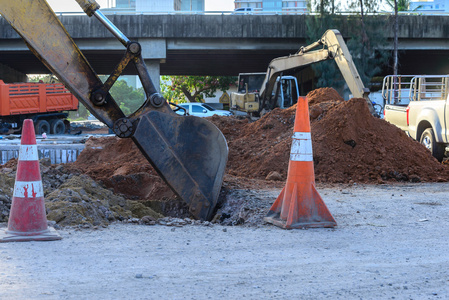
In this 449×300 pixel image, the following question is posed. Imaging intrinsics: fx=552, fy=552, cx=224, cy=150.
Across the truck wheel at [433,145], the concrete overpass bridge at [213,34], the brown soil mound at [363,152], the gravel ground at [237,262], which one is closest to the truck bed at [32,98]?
the concrete overpass bridge at [213,34]

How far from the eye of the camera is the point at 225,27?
32344 millimetres

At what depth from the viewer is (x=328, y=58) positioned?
17.2m

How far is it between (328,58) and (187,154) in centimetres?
1176

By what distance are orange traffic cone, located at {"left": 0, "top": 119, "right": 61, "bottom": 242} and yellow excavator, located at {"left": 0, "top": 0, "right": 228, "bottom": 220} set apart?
5.05 feet

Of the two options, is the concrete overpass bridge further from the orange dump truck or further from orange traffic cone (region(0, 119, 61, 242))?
orange traffic cone (region(0, 119, 61, 242))

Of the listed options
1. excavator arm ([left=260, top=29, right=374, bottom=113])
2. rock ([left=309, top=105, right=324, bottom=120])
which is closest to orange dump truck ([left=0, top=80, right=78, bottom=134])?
excavator arm ([left=260, top=29, right=374, bottom=113])

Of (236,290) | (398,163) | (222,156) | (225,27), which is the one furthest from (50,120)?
(236,290)

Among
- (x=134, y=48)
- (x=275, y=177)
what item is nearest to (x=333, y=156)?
(x=275, y=177)

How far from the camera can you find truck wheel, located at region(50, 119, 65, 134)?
91.9 feet

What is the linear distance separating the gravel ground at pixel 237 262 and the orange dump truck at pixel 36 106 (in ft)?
→ 70.2

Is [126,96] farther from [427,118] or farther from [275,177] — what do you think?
[275,177]

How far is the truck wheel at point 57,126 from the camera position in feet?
91.9

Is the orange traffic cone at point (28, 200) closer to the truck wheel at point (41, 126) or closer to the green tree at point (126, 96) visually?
the truck wheel at point (41, 126)

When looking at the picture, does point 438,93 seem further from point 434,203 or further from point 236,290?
point 236,290
